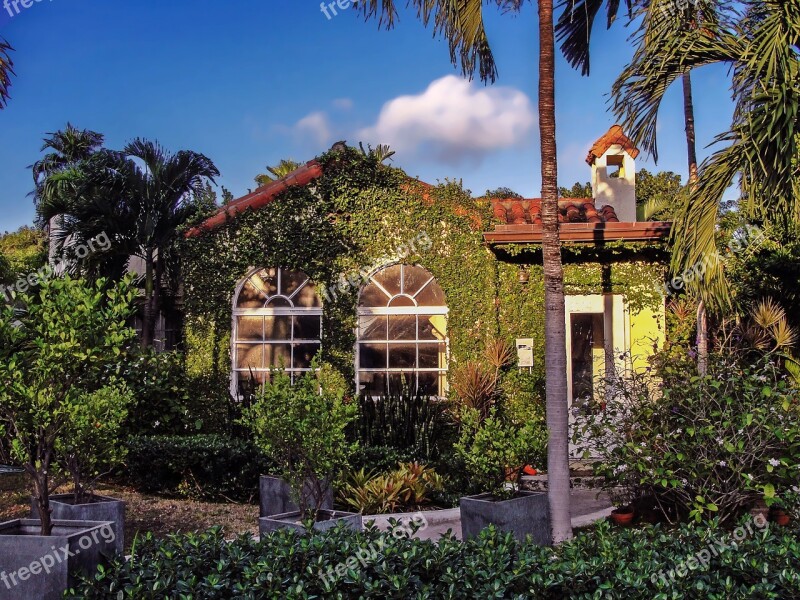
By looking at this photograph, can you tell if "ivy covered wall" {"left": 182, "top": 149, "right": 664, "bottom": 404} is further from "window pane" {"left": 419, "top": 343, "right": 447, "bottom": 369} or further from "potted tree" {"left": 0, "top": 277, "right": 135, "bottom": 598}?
"potted tree" {"left": 0, "top": 277, "right": 135, "bottom": 598}

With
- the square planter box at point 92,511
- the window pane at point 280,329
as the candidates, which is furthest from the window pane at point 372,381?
the square planter box at point 92,511

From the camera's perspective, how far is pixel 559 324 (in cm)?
739

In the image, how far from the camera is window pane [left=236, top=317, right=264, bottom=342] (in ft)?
41.9

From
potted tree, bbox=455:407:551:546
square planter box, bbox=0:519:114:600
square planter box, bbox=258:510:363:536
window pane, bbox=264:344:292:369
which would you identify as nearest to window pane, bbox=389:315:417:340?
window pane, bbox=264:344:292:369

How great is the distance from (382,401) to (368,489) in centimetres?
210

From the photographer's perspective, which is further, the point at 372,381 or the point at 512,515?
the point at 372,381

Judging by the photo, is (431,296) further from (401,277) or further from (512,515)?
(512,515)

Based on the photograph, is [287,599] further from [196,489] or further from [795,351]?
[795,351]

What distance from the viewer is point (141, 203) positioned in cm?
1508

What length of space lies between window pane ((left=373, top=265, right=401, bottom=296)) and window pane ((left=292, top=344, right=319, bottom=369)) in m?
1.49

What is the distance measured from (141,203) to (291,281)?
4.33 m

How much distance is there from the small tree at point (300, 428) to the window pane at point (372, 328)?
6.08 m

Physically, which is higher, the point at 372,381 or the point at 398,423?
the point at 372,381

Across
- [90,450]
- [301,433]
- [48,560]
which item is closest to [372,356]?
[301,433]
